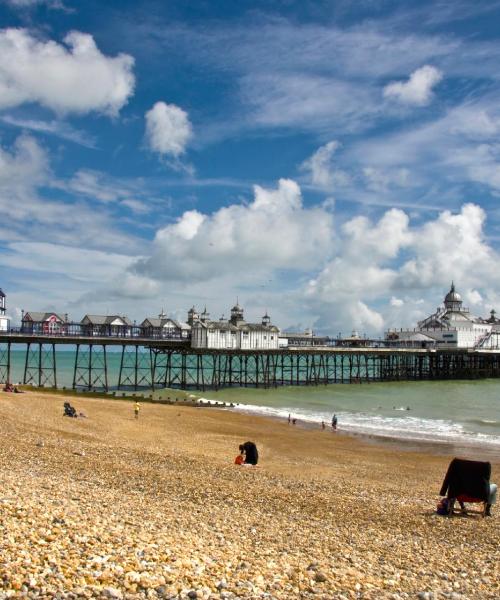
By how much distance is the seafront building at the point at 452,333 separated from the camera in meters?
91.8

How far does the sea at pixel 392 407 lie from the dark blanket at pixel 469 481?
1719 centimetres

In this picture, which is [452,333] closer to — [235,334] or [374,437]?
[235,334]

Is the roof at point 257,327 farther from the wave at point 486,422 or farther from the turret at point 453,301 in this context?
the turret at point 453,301

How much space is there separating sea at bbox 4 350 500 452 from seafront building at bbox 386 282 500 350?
62.5 feet

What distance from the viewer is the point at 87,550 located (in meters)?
7.57

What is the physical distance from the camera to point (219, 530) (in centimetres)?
1001

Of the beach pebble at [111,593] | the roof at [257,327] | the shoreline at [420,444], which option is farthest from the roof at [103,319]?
the beach pebble at [111,593]

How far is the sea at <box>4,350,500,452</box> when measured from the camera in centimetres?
3525

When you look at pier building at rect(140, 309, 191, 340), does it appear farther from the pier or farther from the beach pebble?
the beach pebble

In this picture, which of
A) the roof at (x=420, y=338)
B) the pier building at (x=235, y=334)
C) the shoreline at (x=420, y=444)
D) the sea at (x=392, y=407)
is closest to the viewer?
the shoreline at (x=420, y=444)

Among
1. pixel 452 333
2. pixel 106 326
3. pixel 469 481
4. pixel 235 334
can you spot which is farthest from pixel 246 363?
pixel 469 481

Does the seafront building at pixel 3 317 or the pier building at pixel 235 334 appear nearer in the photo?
the seafront building at pixel 3 317

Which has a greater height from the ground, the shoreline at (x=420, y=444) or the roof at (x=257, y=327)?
the roof at (x=257, y=327)

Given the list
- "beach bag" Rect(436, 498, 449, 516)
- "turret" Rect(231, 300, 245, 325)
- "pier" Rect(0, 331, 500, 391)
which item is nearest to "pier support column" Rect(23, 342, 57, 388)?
"pier" Rect(0, 331, 500, 391)
